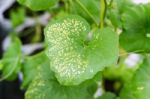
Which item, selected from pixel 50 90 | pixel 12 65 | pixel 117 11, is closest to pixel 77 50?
pixel 50 90

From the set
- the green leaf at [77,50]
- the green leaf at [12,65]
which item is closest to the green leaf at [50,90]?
the green leaf at [77,50]

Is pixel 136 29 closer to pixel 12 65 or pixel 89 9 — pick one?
pixel 89 9

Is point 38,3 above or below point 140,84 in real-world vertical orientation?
above

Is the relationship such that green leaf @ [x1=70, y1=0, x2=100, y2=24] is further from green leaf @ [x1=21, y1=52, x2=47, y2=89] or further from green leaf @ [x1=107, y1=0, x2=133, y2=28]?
green leaf @ [x1=21, y1=52, x2=47, y2=89]

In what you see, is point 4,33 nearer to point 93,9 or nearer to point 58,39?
point 93,9

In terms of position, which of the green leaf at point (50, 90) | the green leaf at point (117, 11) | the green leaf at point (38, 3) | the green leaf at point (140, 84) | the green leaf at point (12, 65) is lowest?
the green leaf at point (12, 65)

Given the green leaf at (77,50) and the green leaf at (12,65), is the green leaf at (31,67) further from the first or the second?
the green leaf at (77,50)

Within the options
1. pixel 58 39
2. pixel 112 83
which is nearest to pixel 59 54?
pixel 58 39

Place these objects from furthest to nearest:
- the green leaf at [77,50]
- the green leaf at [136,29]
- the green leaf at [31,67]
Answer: the green leaf at [31,67] < the green leaf at [136,29] < the green leaf at [77,50]
